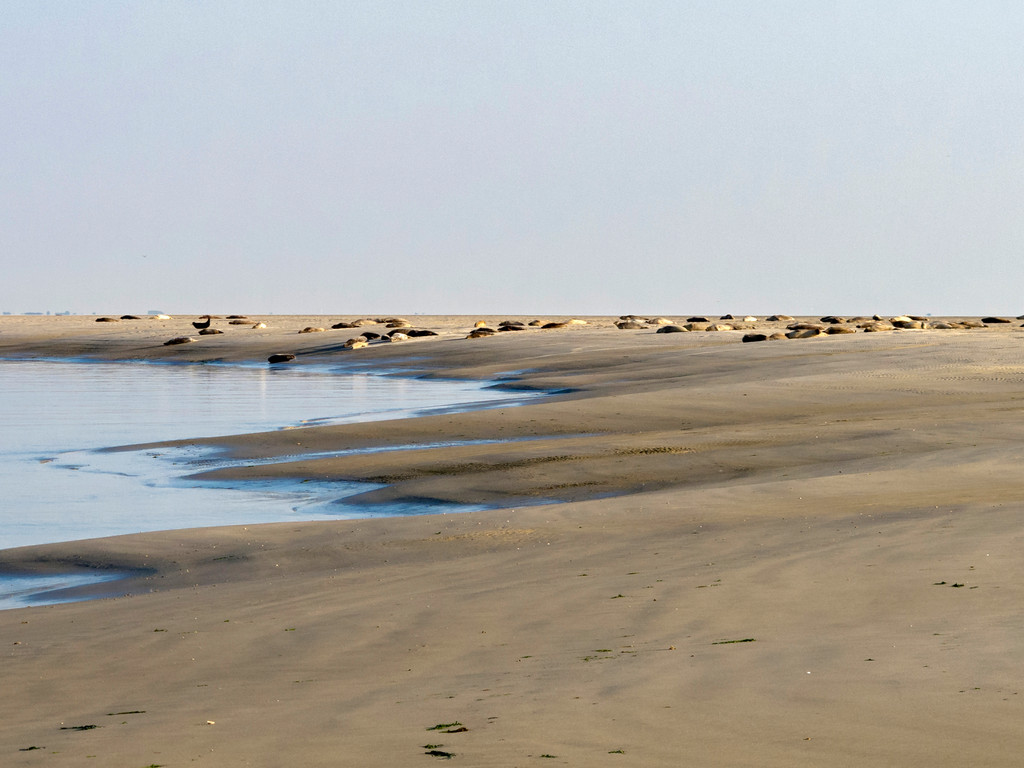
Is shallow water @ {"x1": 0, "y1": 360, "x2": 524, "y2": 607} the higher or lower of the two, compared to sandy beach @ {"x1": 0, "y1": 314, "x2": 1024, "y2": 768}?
lower

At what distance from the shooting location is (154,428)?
60.1ft

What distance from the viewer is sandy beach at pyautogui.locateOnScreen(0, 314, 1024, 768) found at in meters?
4.04

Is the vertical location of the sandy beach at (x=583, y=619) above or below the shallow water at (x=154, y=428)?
above

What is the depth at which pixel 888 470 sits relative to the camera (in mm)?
10422

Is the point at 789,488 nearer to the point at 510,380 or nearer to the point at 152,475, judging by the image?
the point at 152,475

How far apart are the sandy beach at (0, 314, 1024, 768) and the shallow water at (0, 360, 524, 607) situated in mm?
917

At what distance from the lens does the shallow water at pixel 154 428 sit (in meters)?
10.6

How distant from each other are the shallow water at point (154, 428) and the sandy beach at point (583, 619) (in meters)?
0.92

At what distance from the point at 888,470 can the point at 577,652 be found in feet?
19.6

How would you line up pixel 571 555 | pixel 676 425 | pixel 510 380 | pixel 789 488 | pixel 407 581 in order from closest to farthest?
pixel 407 581
pixel 571 555
pixel 789 488
pixel 676 425
pixel 510 380

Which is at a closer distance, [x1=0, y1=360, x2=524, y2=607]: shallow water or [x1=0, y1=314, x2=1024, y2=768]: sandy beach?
[x1=0, y1=314, x2=1024, y2=768]: sandy beach

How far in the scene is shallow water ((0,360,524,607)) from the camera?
10558 millimetres

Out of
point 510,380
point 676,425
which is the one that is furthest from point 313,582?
point 510,380

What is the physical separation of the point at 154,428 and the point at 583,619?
539 inches
